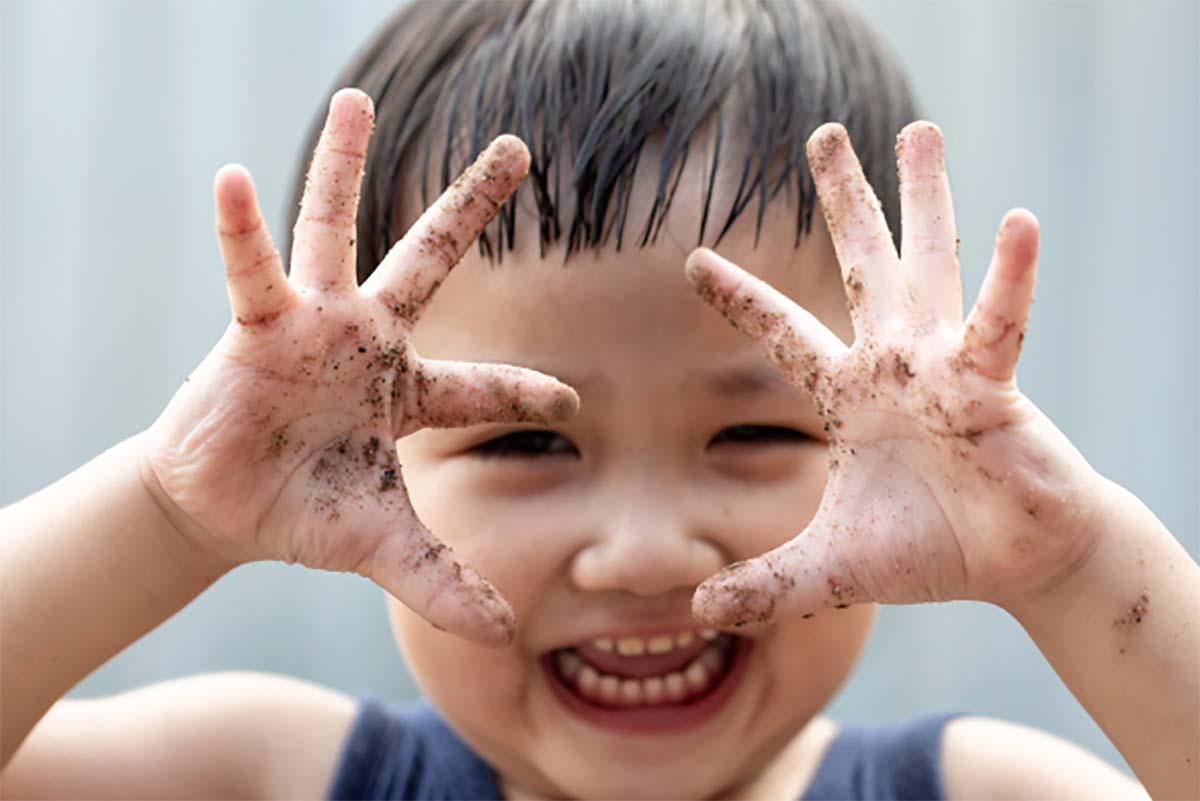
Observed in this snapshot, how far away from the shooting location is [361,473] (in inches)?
25.4

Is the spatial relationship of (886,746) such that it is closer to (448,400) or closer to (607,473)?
(607,473)

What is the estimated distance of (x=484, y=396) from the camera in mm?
656

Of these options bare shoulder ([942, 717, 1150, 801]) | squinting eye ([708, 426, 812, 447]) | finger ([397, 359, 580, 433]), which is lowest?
bare shoulder ([942, 717, 1150, 801])

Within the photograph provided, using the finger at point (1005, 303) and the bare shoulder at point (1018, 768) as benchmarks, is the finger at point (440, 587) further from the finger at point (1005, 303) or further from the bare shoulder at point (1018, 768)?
the bare shoulder at point (1018, 768)

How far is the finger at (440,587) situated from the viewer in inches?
24.2

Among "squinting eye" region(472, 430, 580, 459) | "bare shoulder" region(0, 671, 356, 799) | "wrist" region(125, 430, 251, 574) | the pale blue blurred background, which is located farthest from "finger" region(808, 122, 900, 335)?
the pale blue blurred background

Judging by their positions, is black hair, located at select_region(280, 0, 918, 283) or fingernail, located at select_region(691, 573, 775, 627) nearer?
fingernail, located at select_region(691, 573, 775, 627)

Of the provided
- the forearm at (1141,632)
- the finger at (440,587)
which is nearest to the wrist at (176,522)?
the finger at (440,587)

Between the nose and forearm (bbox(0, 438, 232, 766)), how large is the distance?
0.71 ft

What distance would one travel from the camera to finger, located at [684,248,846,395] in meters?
0.67

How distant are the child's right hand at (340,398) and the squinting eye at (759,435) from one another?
6.6 inches

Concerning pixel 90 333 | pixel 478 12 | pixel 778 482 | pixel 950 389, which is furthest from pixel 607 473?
pixel 90 333

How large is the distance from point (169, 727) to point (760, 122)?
61 centimetres

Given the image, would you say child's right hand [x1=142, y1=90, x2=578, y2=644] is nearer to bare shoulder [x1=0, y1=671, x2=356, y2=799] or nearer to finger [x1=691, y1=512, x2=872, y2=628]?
finger [x1=691, y1=512, x2=872, y2=628]
